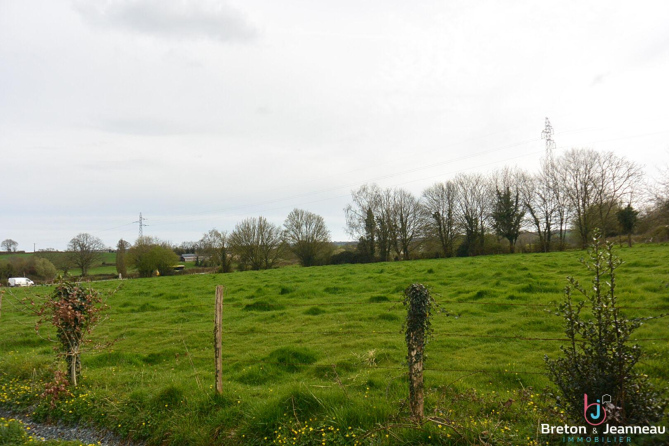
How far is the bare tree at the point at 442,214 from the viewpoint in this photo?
5150 centimetres

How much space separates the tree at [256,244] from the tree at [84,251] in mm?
21275

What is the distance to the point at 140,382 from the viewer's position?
7203mm

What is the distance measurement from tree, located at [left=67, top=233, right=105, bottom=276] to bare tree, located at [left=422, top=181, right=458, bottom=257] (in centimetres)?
4729

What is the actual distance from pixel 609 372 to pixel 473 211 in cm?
5040

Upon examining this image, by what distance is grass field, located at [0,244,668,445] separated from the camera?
4910 mm

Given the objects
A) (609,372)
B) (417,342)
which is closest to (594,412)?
(609,372)

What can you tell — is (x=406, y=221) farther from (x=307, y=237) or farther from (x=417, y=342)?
(x=417, y=342)

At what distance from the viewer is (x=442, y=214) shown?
2093 inches


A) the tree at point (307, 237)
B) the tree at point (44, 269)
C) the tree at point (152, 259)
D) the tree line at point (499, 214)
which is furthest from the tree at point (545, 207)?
the tree at point (44, 269)

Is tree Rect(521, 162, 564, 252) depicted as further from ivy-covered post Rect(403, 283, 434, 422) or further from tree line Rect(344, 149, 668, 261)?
ivy-covered post Rect(403, 283, 434, 422)

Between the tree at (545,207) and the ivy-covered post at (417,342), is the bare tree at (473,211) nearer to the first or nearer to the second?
the tree at (545,207)

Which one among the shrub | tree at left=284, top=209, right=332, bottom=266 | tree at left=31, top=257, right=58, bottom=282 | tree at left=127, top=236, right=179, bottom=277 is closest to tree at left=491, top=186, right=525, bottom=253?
tree at left=284, top=209, right=332, bottom=266

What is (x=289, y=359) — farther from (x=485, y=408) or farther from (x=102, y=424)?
(x=485, y=408)

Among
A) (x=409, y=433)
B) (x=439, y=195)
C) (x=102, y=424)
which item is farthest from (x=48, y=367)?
(x=439, y=195)
